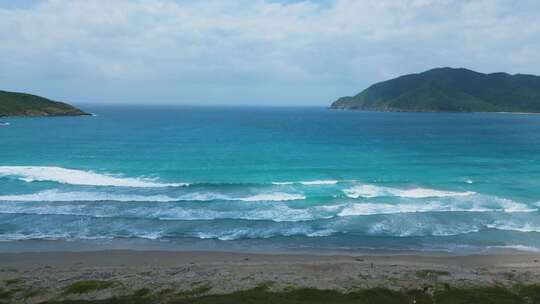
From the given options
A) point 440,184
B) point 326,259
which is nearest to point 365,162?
point 440,184

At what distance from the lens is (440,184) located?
40125 millimetres

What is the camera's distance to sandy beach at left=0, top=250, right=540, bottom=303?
1806cm

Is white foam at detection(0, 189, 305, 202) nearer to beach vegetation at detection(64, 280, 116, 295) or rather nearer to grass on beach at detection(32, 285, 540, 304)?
beach vegetation at detection(64, 280, 116, 295)

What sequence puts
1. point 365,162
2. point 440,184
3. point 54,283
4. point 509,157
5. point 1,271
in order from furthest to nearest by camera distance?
point 509,157, point 365,162, point 440,184, point 1,271, point 54,283

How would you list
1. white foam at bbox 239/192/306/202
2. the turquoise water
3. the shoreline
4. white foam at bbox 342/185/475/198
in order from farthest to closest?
white foam at bbox 342/185/475/198 < white foam at bbox 239/192/306/202 < the turquoise water < the shoreline

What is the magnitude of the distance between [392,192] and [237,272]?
21450 mm

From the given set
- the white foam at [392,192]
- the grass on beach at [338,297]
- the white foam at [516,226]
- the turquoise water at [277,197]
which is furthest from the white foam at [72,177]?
the white foam at [516,226]

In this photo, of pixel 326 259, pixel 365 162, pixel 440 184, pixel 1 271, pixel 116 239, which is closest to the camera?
pixel 1 271

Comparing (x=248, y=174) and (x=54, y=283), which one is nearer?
(x=54, y=283)

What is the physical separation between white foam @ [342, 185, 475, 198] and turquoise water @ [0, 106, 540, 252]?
0.18 m

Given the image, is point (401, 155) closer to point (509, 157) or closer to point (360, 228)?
point (509, 157)

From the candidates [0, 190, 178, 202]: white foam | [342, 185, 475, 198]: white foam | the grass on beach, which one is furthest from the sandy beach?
[342, 185, 475, 198]: white foam

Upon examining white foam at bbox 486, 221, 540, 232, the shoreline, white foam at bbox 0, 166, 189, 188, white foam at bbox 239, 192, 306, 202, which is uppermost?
white foam at bbox 0, 166, 189, 188

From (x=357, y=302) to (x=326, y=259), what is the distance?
613 centimetres
